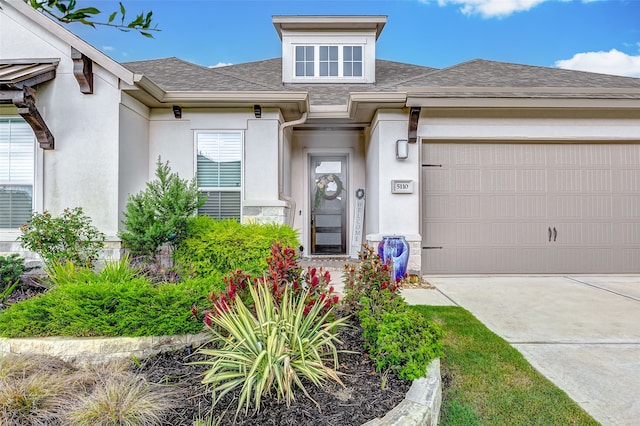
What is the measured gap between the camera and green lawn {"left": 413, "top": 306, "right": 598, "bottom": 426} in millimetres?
2186

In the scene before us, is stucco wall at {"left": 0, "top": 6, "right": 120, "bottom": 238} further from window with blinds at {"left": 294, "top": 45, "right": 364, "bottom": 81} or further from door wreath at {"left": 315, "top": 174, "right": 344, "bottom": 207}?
window with blinds at {"left": 294, "top": 45, "right": 364, "bottom": 81}


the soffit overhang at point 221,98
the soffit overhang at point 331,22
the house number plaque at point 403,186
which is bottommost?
the house number plaque at point 403,186

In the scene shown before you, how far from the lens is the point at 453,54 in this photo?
15.9 metres

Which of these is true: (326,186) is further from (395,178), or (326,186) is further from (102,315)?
(102,315)

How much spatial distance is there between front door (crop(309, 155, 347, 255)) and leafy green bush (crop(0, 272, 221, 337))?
5786mm

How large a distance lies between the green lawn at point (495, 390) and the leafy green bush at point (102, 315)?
76.5 inches

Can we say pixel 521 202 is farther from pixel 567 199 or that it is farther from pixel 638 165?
pixel 638 165

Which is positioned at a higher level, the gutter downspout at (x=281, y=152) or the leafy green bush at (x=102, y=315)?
the gutter downspout at (x=281, y=152)

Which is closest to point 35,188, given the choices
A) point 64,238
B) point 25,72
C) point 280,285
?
point 64,238

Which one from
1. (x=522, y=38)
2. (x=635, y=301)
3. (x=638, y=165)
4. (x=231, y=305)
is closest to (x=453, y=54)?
(x=522, y=38)

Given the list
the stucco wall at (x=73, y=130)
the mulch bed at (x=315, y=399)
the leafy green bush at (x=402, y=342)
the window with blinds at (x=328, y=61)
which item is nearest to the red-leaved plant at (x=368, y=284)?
the leafy green bush at (x=402, y=342)

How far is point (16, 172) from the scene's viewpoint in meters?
5.31

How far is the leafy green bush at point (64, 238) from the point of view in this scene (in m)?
4.52

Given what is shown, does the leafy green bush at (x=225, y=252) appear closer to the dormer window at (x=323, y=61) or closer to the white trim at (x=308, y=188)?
the white trim at (x=308, y=188)
